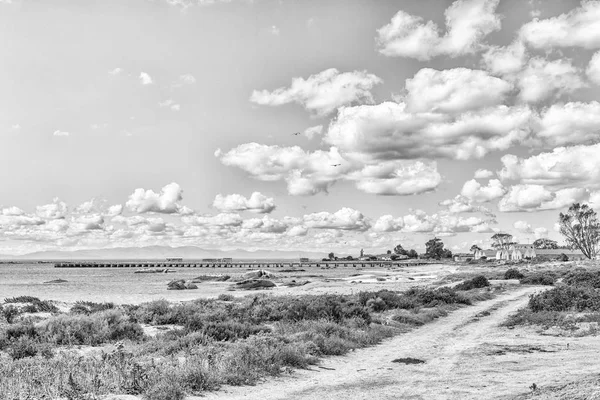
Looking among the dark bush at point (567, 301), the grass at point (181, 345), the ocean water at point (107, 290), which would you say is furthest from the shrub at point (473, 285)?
the ocean water at point (107, 290)

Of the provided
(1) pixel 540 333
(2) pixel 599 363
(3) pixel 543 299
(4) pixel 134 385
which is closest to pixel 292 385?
(4) pixel 134 385

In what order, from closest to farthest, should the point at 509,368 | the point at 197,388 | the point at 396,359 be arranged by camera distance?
the point at 197,388
the point at 509,368
the point at 396,359

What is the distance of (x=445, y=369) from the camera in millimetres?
12977

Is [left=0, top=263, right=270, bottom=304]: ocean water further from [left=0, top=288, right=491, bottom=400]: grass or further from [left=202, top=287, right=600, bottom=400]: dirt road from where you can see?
[left=202, top=287, right=600, bottom=400]: dirt road

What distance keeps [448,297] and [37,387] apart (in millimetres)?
24269

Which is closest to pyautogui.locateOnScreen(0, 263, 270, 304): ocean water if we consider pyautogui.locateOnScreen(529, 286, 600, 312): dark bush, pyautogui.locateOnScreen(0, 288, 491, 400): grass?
pyautogui.locateOnScreen(0, 288, 491, 400): grass

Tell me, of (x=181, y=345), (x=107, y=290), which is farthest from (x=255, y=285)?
(x=181, y=345)

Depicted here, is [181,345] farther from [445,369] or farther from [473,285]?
[473,285]

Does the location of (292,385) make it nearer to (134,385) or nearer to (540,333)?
(134,385)

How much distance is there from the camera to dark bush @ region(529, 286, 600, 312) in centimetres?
2428

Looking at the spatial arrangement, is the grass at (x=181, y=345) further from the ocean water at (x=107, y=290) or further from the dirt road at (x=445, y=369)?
the ocean water at (x=107, y=290)

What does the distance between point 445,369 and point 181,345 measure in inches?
312

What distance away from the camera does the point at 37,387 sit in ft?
33.4

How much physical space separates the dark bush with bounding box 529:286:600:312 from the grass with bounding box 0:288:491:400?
4817 millimetres
